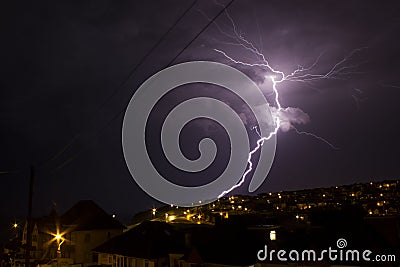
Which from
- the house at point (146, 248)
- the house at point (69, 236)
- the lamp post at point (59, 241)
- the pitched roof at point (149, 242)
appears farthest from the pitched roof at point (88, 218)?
the pitched roof at point (149, 242)

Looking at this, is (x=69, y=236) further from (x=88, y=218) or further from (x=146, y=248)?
(x=146, y=248)

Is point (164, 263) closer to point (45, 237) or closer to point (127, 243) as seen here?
point (127, 243)

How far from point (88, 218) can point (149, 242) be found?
18.7 meters

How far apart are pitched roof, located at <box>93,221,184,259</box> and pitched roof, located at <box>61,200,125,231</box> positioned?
10157 millimetres

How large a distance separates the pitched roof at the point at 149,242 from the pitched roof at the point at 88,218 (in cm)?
1016

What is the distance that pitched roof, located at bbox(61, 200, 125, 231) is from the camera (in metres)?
48.0

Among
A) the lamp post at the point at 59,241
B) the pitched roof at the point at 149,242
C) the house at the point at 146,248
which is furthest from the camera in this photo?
the lamp post at the point at 59,241

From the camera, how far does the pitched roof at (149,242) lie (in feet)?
105

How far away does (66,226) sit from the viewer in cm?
4716

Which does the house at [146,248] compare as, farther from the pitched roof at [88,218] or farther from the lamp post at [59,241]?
→ the pitched roof at [88,218]

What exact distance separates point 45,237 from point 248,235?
90.9 ft

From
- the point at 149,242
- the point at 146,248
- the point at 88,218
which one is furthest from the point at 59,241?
the point at 146,248

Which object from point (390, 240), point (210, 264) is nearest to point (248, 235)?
point (210, 264)

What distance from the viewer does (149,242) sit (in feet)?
109
